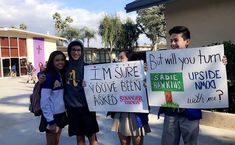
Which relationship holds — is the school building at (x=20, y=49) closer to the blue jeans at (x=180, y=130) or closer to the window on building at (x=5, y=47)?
the window on building at (x=5, y=47)

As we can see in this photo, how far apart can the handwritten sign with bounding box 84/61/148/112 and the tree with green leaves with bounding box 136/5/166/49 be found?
139 ft

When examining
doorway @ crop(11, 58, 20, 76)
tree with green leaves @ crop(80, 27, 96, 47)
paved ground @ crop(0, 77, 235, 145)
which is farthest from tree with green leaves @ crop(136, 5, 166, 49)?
paved ground @ crop(0, 77, 235, 145)

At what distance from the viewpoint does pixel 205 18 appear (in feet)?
36.1

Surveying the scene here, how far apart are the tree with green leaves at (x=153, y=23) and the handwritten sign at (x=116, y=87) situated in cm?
4230

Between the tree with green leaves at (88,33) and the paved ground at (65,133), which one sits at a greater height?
the tree with green leaves at (88,33)

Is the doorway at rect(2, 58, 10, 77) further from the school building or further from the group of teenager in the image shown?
the group of teenager

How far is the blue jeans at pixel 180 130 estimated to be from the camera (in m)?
4.25

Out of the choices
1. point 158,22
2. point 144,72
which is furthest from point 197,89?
point 158,22

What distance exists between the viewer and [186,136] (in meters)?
4.30

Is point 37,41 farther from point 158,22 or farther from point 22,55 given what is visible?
→ point 158,22

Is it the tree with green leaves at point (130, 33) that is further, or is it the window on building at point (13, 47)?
the tree with green leaves at point (130, 33)

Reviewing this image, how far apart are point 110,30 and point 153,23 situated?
5.66 meters

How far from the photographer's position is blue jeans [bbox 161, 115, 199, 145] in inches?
167

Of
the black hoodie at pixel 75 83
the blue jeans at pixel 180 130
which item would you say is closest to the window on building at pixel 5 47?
the black hoodie at pixel 75 83
